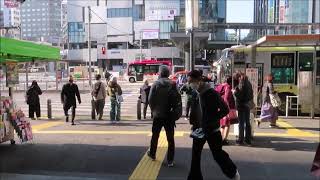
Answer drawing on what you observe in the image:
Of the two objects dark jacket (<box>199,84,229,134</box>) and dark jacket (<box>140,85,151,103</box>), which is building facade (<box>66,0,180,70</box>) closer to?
dark jacket (<box>140,85,151,103</box>)

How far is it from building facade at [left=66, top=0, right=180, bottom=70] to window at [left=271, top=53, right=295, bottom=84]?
290 ft

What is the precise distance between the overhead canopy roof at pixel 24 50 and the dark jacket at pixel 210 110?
3.97 m

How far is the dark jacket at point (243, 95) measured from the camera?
1097 cm

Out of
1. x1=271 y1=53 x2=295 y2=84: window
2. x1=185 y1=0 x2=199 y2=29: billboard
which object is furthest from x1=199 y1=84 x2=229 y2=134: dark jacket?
x1=271 y1=53 x2=295 y2=84: window

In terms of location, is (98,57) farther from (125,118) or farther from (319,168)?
(319,168)

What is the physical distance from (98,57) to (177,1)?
21.6m

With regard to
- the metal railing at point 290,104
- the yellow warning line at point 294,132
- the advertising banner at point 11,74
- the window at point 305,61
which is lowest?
the yellow warning line at point 294,132

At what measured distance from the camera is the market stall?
935 centimetres

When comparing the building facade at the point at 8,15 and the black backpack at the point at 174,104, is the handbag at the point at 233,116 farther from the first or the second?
the building facade at the point at 8,15

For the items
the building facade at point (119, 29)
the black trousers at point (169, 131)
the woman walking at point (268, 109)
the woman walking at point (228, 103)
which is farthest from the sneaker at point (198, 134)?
the building facade at point (119, 29)

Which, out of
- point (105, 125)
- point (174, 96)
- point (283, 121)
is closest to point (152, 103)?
point (174, 96)

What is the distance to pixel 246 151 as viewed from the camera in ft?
33.9

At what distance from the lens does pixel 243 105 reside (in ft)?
36.1

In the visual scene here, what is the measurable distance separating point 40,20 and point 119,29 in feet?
223
